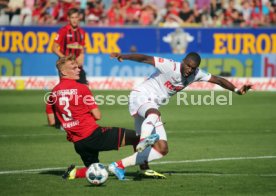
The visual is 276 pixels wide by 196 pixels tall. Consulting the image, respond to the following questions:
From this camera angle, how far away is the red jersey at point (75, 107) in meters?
10.8

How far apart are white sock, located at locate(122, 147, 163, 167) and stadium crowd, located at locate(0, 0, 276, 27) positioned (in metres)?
20.3

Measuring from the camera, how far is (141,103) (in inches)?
452

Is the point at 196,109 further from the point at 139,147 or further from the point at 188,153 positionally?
the point at 139,147

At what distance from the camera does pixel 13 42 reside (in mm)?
30141

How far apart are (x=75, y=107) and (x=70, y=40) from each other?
7638 mm

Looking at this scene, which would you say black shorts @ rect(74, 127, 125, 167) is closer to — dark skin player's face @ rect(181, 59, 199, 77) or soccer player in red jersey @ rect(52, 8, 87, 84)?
dark skin player's face @ rect(181, 59, 199, 77)

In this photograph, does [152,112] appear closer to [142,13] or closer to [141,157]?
[141,157]

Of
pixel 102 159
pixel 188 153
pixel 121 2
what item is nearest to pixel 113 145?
pixel 102 159

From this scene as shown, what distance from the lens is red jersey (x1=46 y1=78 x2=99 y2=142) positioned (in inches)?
423

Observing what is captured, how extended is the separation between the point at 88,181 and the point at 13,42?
800 inches

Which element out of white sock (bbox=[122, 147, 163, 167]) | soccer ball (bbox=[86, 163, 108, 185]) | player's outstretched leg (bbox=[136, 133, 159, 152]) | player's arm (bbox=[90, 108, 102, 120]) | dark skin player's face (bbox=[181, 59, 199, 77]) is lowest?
soccer ball (bbox=[86, 163, 108, 185])

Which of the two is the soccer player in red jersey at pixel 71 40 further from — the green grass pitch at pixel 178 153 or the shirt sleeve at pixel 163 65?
the shirt sleeve at pixel 163 65

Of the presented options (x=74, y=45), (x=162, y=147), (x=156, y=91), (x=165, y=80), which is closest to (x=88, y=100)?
(x=162, y=147)

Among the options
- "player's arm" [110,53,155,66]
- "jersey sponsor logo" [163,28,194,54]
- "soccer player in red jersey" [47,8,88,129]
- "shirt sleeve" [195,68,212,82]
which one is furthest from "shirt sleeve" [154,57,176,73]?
"jersey sponsor logo" [163,28,194,54]
